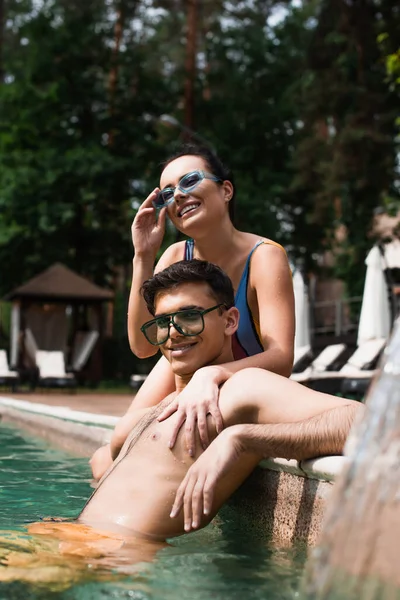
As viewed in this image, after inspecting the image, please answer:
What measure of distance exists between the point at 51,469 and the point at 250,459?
10.5 ft

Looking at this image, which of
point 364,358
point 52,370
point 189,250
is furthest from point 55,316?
point 189,250

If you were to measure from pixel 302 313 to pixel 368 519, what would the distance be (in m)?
15.1

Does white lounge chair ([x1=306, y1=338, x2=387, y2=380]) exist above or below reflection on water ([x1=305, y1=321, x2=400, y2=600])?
above

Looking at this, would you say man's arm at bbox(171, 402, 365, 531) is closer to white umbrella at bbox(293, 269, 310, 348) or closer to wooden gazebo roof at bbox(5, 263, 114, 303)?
white umbrella at bbox(293, 269, 310, 348)

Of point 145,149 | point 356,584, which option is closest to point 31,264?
point 145,149

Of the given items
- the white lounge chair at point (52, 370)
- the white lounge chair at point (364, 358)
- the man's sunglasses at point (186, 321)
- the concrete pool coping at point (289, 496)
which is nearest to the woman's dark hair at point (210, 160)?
the man's sunglasses at point (186, 321)

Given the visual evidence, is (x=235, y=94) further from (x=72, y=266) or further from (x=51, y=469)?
(x=51, y=469)

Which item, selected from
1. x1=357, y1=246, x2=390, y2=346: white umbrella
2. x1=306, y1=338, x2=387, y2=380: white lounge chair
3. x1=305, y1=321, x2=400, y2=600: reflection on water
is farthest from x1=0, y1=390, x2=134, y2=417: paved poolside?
x1=305, y1=321, x2=400, y2=600: reflection on water

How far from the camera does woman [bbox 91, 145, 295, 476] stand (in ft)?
12.4

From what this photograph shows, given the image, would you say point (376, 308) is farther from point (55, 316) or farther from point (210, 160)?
point (210, 160)

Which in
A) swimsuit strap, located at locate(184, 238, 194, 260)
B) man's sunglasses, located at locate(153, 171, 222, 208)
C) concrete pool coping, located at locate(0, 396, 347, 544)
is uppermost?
man's sunglasses, located at locate(153, 171, 222, 208)

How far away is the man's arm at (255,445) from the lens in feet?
9.70

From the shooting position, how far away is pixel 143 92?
94.4 feet

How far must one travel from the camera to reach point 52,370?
63.0 ft
